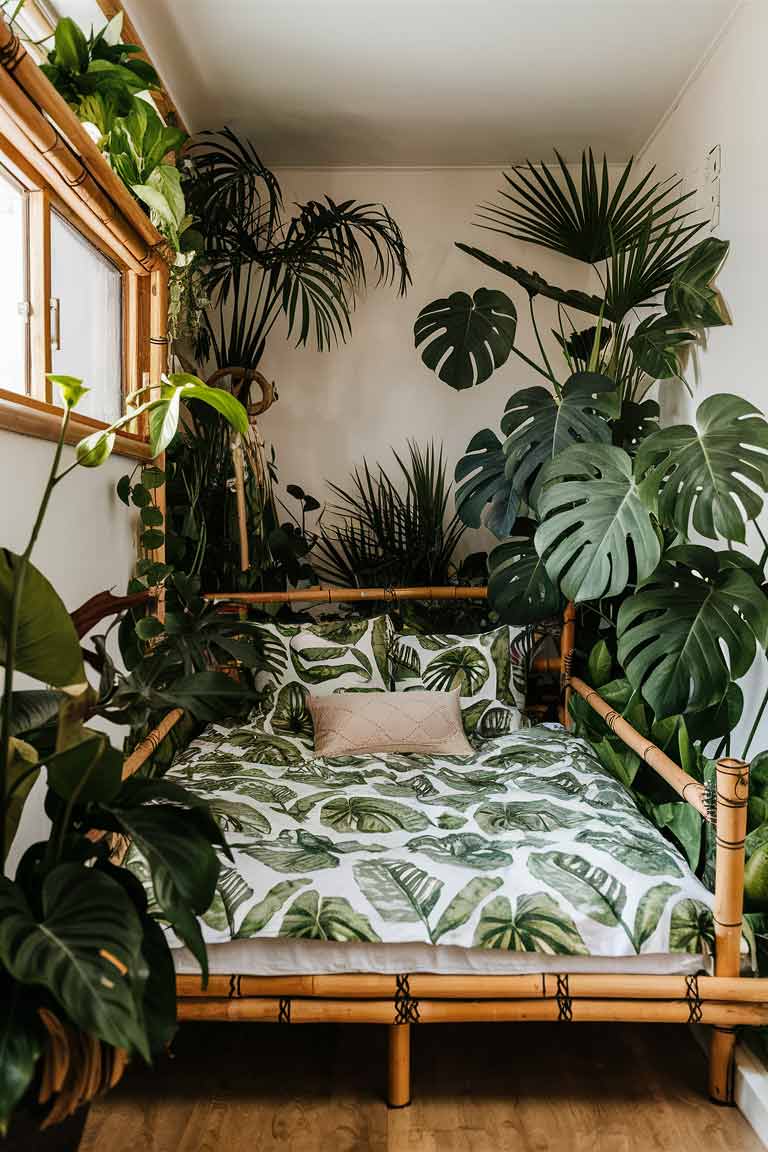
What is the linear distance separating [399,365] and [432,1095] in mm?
2678

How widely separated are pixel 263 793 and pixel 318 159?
8.33 feet

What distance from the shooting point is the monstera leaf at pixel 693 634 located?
1.81 meters

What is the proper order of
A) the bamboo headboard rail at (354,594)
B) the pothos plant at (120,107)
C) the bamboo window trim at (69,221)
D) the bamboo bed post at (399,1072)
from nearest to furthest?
the bamboo window trim at (69,221), the bamboo bed post at (399,1072), the pothos plant at (120,107), the bamboo headboard rail at (354,594)

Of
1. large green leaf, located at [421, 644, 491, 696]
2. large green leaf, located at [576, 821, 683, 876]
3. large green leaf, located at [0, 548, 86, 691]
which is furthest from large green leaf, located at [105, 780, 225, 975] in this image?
large green leaf, located at [421, 644, 491, 696]

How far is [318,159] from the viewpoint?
3508mm

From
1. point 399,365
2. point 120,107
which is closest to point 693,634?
point 120,107

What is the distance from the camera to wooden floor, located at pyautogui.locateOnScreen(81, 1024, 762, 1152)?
5.39 feet

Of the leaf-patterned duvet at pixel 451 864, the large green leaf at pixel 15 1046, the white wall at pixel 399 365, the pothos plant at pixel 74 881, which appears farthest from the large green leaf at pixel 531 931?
the white wall at pixel 399 365

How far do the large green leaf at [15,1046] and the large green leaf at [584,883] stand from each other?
1023 millimetres

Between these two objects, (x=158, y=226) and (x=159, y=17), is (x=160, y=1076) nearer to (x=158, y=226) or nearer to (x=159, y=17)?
(x=158, y=226)

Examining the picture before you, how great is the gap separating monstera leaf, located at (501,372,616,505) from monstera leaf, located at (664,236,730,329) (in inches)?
11.4

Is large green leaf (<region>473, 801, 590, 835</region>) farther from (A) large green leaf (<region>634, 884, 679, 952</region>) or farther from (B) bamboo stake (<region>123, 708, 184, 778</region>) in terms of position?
(B) bamboo stake (<region>123, 708, 184, 778</region>)

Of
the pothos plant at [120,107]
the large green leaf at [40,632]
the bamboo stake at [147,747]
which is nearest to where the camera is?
the large green leaf at [40,632]

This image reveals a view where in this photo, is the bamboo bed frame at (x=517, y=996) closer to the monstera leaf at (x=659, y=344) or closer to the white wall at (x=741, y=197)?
the white wall at (x=741, y=197)
